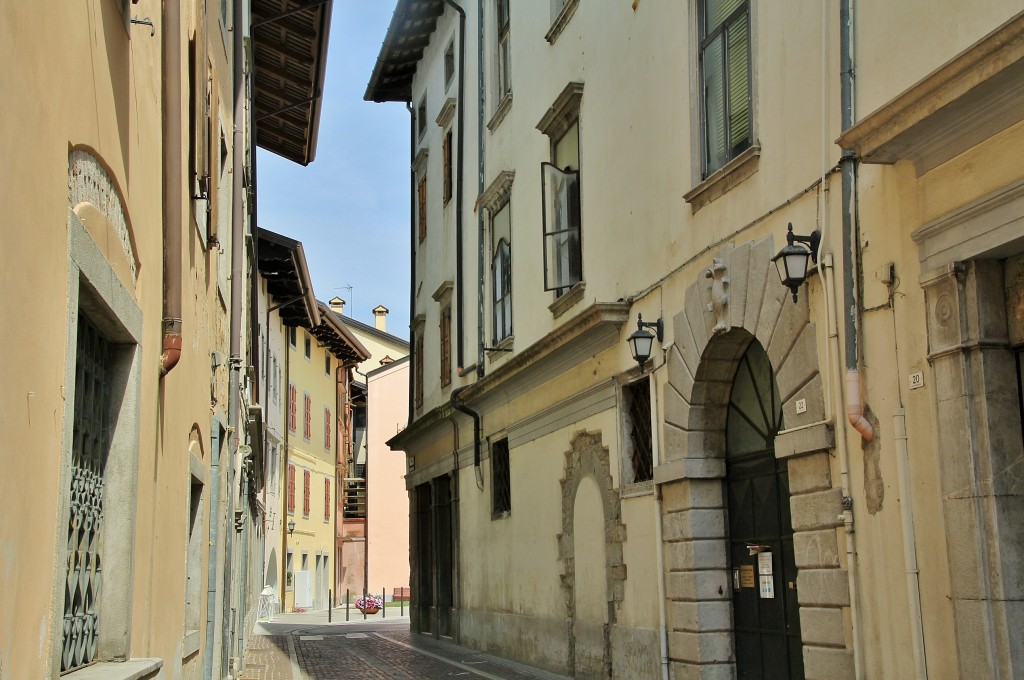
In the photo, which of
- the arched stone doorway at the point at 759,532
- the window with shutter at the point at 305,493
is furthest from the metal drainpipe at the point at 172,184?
the window with shutter at the point at 305,493

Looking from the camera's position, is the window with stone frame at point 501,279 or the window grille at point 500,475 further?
the window grille at point 500,475

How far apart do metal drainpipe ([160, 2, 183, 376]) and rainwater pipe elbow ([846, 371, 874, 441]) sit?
4517 mm

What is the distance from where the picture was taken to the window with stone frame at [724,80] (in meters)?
10.5

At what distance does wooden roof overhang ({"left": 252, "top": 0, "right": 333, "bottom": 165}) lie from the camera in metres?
19.4

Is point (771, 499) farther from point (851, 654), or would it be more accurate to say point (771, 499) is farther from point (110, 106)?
point (110, 106)

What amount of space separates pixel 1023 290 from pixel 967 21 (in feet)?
5.39

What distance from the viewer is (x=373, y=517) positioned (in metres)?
49.1

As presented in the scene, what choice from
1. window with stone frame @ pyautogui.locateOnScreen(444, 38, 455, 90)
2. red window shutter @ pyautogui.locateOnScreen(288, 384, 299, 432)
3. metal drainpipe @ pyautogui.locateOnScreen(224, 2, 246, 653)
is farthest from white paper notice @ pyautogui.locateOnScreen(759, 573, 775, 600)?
red window shutter @ pyautogui.locateOnScreen(288, 384, 299, 432)

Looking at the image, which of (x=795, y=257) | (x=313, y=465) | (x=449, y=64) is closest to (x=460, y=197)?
(x=449, y=64)

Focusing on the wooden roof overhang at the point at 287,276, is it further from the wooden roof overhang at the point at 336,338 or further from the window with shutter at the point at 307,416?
the window with shutter at the point at 307,416

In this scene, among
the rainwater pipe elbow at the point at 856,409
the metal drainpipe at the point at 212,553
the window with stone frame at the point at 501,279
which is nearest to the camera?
the rainwater pipe elbow at the point at 856,409

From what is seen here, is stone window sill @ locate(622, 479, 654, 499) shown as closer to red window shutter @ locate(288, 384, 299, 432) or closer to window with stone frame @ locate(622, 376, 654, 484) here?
window with stone frame @ locate(622, 376, 654, 484)

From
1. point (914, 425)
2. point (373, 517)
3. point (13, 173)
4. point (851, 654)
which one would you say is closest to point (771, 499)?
point (851, 654)

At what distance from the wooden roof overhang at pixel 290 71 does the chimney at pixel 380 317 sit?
38756 mm
